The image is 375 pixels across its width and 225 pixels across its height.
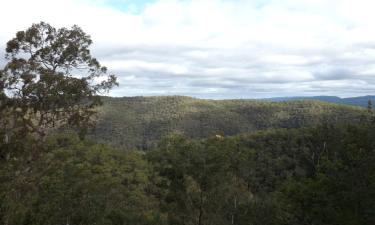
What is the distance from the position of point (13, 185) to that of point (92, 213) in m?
8.44

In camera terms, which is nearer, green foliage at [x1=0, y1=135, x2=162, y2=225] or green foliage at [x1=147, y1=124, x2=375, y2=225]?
green foliage at [x1=0, y1=135, x2=162, y2=225]

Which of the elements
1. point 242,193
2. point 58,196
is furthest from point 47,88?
point 242,193

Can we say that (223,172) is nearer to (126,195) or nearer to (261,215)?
(261,215)

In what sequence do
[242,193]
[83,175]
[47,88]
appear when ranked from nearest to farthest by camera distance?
[47,88] → [83,175] → [242,193]

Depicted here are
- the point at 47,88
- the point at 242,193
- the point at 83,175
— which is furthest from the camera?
the point at 242,193

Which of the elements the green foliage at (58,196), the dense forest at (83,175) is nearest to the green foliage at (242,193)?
the dense forest at (83,175)

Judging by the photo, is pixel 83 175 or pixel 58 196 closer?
pixel 58 196

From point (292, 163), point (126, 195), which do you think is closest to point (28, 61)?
point (126, 195)

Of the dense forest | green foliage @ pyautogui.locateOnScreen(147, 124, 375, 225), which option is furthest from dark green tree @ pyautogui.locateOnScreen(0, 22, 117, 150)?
green foliage @ pyautogui.locateOnScreen(147, 124, 375, 225)

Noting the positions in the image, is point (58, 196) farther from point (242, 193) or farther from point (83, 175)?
point (242, 193)

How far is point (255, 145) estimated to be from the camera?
120 m

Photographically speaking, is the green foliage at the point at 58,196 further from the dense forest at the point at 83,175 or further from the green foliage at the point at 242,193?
the green foliage at the point at 242,193

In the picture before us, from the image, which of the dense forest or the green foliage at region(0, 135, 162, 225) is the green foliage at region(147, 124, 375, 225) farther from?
the green foliage at region(0, 135, 162, 225)

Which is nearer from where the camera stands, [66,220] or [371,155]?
[371,155]
